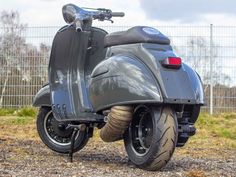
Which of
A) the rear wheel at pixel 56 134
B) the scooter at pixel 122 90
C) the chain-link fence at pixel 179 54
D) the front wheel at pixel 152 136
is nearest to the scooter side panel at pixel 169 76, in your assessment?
the scooter at pixel 122 90

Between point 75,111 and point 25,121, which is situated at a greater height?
point 75,111

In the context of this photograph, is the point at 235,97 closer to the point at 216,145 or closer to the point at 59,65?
the point at 216,145

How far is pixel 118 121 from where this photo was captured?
4.78m

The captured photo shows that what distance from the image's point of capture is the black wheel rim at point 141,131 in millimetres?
4777

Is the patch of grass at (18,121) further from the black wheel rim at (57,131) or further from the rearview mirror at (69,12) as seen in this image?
the rearview mirror at (69,12)

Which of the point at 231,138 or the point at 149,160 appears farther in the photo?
the point at 231,138

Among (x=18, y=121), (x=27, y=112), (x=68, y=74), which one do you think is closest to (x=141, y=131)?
(x=68, y=74)

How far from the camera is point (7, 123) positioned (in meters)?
9.77

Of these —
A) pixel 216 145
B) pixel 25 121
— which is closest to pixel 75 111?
pixel 216 145

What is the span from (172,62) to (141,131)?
589mm

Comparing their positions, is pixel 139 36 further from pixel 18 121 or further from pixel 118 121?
pixel 18 121

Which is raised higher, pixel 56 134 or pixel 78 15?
pixel 78 15

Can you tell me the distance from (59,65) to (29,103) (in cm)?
555

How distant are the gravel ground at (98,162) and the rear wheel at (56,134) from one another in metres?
0.09
